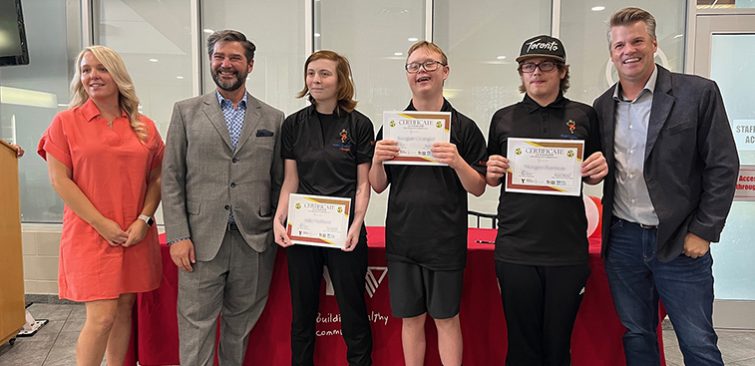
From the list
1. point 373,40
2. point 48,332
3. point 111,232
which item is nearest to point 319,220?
point 111,232

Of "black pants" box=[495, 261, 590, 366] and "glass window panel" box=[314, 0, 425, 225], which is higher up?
"glass window panel" box=[314, 0, 425, 225]

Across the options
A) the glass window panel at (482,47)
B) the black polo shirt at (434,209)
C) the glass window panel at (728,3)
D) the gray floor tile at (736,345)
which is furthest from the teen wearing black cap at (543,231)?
the glass window panel at (728,3)

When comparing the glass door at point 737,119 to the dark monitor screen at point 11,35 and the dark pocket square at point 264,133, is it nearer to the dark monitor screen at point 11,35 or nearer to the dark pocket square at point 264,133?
the dark pocket square at point 264,133

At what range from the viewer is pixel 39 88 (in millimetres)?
4266

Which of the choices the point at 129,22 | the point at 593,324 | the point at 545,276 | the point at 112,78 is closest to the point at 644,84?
the point at 545,276

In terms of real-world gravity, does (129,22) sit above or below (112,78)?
above

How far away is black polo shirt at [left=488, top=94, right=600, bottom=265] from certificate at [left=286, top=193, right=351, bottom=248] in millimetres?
685

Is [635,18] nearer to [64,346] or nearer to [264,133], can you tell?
[264,133]

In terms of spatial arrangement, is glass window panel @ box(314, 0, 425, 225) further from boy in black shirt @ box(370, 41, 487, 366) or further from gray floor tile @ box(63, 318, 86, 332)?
gray floor tile @ box(63, 318, 86, 332)

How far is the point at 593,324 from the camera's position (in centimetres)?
232

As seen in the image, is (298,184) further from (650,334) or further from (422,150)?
(650,334)

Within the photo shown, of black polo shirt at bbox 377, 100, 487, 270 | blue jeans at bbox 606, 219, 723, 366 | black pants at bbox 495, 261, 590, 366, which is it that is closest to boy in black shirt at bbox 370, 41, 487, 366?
black polo shirt at bbox 377, 100, 487, 270

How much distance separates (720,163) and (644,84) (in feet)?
1.38

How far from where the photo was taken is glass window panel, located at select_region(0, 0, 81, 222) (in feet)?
13.8
